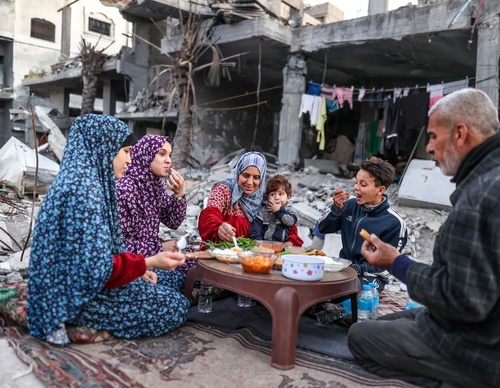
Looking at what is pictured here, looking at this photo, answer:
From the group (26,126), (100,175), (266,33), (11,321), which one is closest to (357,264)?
(100,175)

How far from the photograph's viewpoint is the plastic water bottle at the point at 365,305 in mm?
3447

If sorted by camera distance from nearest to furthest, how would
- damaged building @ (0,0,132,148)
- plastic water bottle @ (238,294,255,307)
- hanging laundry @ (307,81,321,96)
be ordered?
1. plastic water bottle @ (238,294,255,307)
2. hanging laundry @ (307,81,321,96)
3. damaged building @ (0,0,132,148)

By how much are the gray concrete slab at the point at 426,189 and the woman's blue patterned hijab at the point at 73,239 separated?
22.8ft


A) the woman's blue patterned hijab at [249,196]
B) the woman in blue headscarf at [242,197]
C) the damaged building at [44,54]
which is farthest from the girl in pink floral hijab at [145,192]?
the damaged building at [44,54]

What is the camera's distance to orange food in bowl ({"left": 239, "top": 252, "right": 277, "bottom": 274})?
276cm

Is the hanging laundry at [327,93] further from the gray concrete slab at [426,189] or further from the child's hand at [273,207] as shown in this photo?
the child's hand at [273,207]

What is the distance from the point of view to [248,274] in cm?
276

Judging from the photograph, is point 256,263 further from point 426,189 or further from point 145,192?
point 426,189

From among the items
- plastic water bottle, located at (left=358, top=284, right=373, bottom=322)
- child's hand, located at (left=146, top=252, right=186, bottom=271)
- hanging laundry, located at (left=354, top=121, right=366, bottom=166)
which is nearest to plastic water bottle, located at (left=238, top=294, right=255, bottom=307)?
plastic water bottle, located at (left=358, top=284, right=373, bottom=322)

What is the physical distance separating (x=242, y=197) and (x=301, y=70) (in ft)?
26.1

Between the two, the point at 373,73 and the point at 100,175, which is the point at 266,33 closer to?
the point at 373,73

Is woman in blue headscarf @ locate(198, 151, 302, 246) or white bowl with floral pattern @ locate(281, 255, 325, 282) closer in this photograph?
white bowl with floral pattern @ locate(281, 255, 325, 282)

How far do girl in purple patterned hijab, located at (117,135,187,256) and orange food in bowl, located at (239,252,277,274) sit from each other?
1.02 m

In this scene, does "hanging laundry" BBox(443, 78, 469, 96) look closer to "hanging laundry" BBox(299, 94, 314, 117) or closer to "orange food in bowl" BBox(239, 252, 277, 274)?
"hanging laundry" BBox(299, 94, 314, 117)
